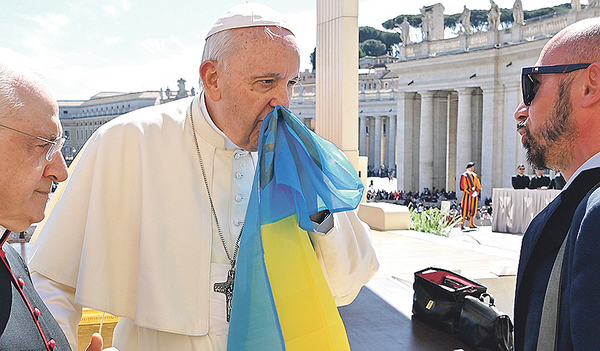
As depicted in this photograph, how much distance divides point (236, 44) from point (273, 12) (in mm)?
188

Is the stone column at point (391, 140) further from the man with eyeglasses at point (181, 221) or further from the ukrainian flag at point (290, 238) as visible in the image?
the ukrainian flag at point (290, 238)

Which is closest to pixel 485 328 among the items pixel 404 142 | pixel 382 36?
pixel 404 142

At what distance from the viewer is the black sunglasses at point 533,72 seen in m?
1.56

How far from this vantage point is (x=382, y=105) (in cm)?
4816

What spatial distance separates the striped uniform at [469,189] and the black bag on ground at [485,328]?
12.6m

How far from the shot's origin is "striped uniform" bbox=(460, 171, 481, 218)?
16312 millimetres

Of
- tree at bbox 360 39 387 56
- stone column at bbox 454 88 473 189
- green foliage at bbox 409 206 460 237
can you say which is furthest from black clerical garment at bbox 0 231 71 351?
tree at bbox 360 39 387 56

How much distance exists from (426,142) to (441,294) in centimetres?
3036

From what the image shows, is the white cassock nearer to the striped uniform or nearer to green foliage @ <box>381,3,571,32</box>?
the striped uniform

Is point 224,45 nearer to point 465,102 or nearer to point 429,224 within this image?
point 429,224

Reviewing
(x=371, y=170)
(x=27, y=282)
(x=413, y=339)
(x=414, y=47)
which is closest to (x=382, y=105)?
(x=371, y=170)

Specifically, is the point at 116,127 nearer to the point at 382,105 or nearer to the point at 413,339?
the point at 413,339

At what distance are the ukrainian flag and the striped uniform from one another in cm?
1528

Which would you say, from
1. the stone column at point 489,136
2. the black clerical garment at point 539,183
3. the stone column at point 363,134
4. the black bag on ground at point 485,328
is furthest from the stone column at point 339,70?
the stone column at point 363,134
